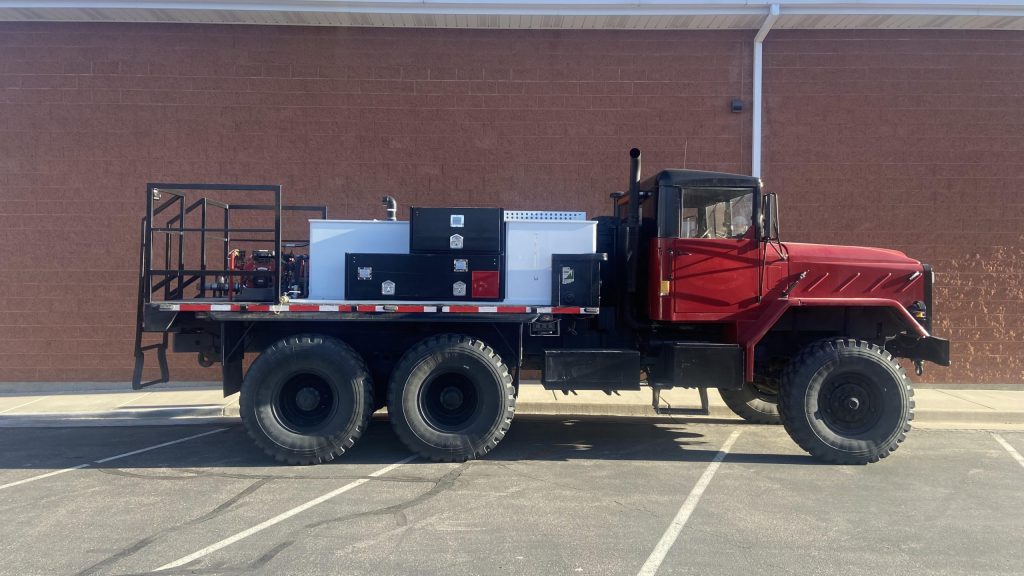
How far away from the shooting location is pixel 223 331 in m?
6.55

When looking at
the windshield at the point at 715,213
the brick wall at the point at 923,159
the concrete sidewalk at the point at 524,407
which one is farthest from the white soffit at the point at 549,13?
the concrete sidewalk at the point at 524,407

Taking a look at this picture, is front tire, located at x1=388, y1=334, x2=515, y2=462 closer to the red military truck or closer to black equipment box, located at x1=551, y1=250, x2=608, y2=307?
the red military truck

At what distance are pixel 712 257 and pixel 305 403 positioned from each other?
4345 mm

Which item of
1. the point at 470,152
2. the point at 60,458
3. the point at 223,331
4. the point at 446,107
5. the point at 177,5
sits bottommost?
the point at 60,458

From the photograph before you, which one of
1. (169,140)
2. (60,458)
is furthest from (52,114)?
(60,458)

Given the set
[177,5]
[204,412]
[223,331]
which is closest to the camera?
[223,331]

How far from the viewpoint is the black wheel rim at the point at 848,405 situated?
644 centimetres

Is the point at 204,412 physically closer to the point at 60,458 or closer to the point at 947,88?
the point at 60,458

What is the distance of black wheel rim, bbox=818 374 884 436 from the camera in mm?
6438

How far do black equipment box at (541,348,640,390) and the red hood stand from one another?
2046mm

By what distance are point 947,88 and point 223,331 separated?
11.4 meters

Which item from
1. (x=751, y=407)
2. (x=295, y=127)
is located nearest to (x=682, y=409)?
(x=751, y=407)

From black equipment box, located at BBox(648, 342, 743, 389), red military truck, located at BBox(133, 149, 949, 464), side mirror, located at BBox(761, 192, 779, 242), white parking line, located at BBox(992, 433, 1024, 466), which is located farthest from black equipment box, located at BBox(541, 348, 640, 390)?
white parking line, located at BBox(992, 433, 1024, 466)

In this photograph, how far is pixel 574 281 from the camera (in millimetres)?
6598
